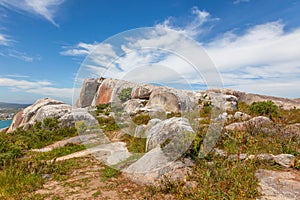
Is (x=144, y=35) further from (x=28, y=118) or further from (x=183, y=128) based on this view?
(x=28, y=118)

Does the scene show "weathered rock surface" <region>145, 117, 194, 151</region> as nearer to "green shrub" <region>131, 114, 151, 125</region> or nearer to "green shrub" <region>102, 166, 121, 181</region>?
"green shrub" <region>102, 166, 121, 181</region>

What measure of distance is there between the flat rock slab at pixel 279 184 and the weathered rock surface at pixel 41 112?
18910 millimetres

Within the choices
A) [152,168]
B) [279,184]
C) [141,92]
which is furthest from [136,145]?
[141,92]

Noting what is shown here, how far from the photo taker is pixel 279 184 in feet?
19.8

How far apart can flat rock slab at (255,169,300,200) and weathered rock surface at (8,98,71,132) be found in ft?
62.0

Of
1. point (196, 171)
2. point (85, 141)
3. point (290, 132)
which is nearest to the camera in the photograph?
point (196, 171)

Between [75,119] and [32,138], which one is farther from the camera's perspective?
[75,119]

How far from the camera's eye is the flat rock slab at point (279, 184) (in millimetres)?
5480

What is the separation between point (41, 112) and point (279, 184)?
22.3 m

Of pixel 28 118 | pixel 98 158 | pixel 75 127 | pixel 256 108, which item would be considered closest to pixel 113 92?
pixel 28 118

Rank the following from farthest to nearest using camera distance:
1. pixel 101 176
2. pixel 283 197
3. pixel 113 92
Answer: pixel 113 92 < pixel 101 176 < pixel 283 197

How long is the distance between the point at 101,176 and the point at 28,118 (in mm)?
21015

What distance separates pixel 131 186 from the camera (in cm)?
731

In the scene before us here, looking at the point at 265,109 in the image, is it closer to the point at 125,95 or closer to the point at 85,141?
the point at 85,141
